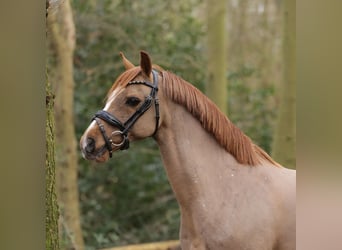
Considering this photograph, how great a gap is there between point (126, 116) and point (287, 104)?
110 centimetres

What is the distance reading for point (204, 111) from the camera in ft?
6.35

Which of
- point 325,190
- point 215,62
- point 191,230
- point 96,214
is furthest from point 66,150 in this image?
point 325,190

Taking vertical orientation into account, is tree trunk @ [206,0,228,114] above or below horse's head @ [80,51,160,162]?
above

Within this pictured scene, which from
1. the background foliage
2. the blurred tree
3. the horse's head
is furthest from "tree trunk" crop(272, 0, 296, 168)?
the horse's head

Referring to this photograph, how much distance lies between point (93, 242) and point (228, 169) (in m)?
1.61

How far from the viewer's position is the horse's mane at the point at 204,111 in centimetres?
192

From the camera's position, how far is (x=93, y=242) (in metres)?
→ 3.31

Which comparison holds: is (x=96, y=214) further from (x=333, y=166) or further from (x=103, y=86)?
(x=333, y=166)

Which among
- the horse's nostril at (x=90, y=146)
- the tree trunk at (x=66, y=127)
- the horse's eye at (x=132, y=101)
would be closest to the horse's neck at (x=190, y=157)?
the horse's eye at (x=132, y=101)

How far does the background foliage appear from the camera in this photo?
10.5ft

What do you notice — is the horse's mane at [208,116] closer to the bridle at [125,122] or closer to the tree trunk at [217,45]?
the bridle at [125,122]

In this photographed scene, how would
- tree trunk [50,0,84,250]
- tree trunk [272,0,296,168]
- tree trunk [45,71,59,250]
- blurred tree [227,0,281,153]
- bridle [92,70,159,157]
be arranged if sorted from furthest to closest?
tree trunk [50,0,84,250] < blurred tree [227,0,281,153] < tree trunk [272,0,296,168] < tree trunk [45,71,59,250] < bridle [92,70,159,157]

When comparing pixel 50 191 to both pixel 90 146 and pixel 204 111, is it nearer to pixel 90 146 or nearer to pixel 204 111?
pixel 90 146

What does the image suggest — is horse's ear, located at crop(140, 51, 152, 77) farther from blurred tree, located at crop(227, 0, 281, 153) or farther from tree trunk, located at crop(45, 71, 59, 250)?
blurred tree, located at crop(227, 0, 281, 153)
